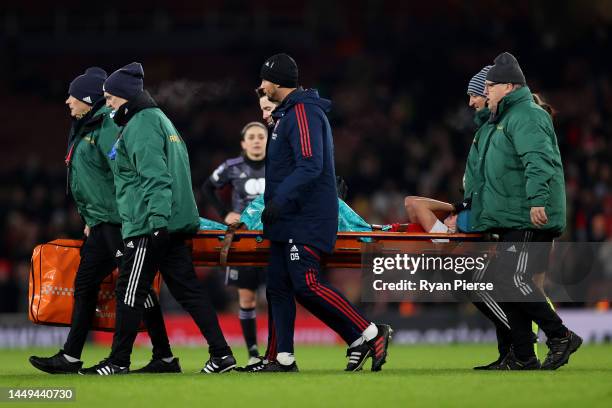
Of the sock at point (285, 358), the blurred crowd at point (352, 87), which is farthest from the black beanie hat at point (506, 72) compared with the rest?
the blurred crowd at point (352, 87)

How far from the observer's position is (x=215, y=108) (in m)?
24.7

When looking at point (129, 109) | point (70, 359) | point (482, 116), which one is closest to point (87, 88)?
point (129, 109)

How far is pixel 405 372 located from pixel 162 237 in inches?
78.4

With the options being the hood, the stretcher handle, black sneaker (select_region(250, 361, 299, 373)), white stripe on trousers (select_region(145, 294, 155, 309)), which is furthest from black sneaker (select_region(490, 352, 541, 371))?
white stripe on trousers (select_region(145, 294, 155, 309))

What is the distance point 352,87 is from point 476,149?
49.2ft

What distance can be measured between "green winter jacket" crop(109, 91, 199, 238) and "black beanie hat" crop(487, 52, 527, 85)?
2.33 meters

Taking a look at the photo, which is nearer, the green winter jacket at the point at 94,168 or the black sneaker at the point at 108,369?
the black sneaker at the point at 108,369

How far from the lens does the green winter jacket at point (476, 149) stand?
30.3 feet

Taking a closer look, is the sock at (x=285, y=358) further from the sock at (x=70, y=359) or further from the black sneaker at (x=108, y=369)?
the sock at (x=70, y=359)

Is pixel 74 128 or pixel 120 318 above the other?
pixel 74 128

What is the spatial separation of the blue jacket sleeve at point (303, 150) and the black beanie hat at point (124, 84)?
1131mm

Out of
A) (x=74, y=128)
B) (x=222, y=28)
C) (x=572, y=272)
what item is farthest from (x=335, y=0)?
(x=74, y=128)

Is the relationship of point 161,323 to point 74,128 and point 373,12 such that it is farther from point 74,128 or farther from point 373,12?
point 373,12

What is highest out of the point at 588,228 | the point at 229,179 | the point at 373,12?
the point at 373,12
